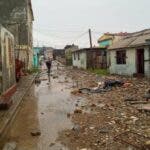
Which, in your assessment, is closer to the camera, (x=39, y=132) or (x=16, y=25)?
(x=39, y=132)

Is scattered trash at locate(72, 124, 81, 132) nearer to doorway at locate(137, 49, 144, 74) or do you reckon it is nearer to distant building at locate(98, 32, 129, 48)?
doorway at locate(137, 49, 144, 74)

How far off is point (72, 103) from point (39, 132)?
506cm

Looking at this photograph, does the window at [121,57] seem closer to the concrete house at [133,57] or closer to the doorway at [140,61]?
the concrete house at [133,57]

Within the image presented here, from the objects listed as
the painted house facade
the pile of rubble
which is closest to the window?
the pile of rubble

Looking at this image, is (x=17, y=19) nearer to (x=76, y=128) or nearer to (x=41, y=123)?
(x=41, y=123)

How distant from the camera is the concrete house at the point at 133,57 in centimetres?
2338

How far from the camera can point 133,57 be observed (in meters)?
25.3

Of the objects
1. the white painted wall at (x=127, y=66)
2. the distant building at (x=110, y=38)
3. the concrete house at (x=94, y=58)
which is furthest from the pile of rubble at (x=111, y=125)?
the distant building at (x=110, y=38)

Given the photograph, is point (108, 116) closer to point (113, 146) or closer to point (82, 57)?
point (113, 146)

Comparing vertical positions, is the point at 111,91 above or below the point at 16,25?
below

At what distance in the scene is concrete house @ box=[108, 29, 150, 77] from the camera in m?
23.4

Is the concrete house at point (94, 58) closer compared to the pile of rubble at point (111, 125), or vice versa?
the pile of rubble at point (111, 125)

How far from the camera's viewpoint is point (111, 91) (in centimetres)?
1647

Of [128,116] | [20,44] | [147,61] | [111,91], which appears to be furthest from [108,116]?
[20,44]
